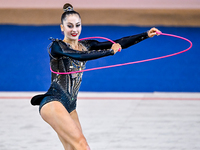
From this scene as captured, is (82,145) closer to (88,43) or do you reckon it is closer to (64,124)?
(64,124)

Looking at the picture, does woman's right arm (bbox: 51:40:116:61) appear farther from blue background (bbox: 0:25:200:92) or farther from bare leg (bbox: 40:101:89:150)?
blue background (bbox: 0:25:200:92)

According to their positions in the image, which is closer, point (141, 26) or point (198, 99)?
point (198, 99)

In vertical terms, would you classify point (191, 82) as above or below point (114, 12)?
below

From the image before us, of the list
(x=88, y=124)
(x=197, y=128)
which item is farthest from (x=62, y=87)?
(x=197, y=128)

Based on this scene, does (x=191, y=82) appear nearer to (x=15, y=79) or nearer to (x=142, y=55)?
(x=142, y=55)

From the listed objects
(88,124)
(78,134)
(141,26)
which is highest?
(141,26)

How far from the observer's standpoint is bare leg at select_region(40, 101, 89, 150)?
1.91 meters

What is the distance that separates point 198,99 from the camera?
5.02 meters

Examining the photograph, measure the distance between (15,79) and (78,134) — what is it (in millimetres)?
3964
